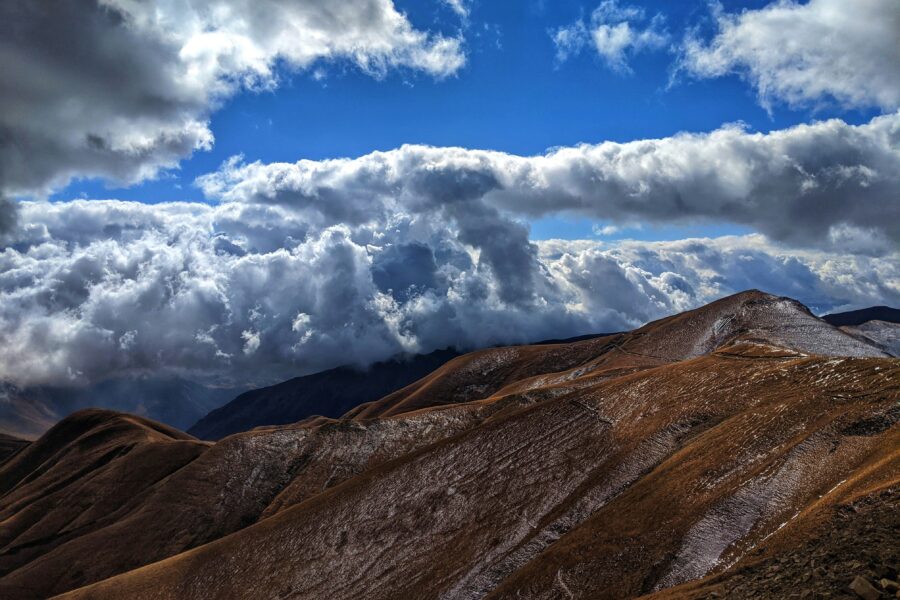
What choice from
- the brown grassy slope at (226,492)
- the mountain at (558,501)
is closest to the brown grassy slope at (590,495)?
the mountain at (558,501)

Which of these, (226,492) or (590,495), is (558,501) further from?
(226,492)

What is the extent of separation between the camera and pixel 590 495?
225 feet

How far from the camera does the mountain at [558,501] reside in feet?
154

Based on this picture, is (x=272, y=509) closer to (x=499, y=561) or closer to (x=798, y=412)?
(x=499, y=561)

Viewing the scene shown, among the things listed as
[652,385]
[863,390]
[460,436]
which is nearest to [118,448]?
[460,436]

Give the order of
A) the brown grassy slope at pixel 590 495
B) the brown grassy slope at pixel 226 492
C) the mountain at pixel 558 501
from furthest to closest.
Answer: the brown grassy slope at pixel 226 492 < the brown grassy slope at pixel 590 495 < the mountain at pixel 558 501

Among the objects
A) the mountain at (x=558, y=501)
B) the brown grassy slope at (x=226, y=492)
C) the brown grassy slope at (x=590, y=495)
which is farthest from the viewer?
the brown grassy slope at (x=226, y=492)

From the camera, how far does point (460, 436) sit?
95.6 m

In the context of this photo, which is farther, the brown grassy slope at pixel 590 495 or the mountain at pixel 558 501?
the brown grassy slope at pixel 590 495

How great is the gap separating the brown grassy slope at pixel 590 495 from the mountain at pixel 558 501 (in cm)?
25

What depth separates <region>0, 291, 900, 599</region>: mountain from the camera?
4681 centimetres

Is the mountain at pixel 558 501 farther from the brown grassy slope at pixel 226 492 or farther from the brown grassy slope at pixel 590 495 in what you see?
the brown grassy slope at pixel 226 492

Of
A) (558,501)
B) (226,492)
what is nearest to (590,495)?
(558,501)

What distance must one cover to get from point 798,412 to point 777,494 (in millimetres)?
15174
